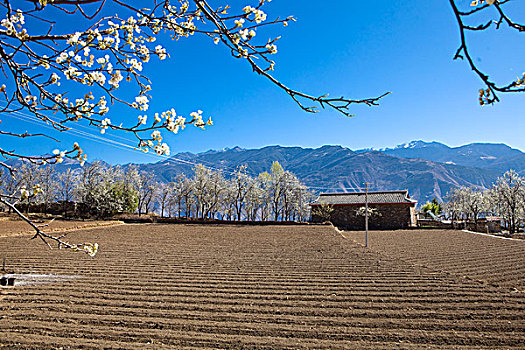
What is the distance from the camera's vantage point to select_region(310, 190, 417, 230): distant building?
113 ft

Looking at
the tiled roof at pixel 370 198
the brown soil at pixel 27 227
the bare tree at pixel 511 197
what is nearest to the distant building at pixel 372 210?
the tiled roof at pixel 370 198

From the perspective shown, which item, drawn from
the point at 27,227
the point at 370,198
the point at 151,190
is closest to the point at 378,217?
the point at 370,198

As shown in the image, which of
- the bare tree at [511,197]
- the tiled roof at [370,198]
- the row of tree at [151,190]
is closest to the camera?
the tiled roof at [370,198]

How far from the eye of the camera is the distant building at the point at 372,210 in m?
34.6

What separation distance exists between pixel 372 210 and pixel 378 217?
6.92ft

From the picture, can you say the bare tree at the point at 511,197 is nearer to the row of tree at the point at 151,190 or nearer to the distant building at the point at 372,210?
the distant building at the point at 372,210

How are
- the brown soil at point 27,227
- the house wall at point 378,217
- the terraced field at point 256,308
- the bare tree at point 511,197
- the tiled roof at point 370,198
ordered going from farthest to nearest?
the bare tree at point 511,197 < the tiled roof at point 370,198 < the house wall at point 378,217 < the brown soil at point 27,227 < the terraced field at point 256,308

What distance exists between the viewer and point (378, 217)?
1390 inches

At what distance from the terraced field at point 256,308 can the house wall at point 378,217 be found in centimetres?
2539

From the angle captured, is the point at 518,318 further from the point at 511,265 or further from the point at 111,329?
the point at 111,329

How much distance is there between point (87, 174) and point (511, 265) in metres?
48.4

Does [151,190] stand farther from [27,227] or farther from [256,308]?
[256,308]

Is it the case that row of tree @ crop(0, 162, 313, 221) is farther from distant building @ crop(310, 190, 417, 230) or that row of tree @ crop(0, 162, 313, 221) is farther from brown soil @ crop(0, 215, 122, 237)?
distant building @ crop(310, 190, 417, 230)

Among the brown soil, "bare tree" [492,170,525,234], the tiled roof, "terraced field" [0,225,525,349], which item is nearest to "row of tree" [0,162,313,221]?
the brown soil
